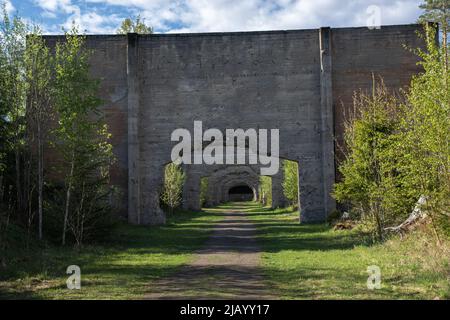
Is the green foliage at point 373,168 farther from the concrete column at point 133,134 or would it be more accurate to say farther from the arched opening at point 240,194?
the arched opening at point 240,194

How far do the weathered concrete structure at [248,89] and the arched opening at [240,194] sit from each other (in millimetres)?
53022

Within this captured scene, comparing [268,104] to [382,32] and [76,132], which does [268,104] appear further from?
[76,132]

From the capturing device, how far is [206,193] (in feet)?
159

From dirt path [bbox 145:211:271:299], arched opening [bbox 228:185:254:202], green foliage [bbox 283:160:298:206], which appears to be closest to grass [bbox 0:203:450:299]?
dirt path [bbox 145:211:271:299]

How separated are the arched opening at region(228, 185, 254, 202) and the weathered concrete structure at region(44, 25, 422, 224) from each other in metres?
53.0

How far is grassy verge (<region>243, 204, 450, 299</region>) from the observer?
7.21 meters

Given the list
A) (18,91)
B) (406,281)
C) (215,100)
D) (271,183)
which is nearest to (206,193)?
(271,183)

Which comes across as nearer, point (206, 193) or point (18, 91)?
point (18, 91)

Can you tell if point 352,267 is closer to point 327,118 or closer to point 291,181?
point 327,118

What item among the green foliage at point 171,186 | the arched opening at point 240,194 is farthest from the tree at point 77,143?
the arched opening at point 240,194

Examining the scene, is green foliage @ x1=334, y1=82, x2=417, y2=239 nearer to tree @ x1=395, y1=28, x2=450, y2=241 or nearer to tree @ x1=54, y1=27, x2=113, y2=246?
tree @ x1=395, y1=28, x2=450, y2=241

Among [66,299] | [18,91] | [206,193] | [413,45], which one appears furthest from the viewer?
[206,193]

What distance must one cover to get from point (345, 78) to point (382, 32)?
99.2 inches

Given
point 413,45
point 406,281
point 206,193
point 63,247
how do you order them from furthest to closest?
point 206,193 → point 413,45 → point 63,247 → point 406,281
